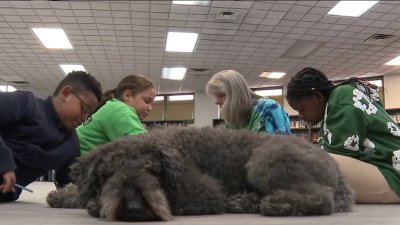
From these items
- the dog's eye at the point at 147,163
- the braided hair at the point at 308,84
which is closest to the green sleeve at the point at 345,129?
the braided hair at the point at 308,84

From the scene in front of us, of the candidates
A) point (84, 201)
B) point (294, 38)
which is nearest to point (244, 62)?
point (294, 38)

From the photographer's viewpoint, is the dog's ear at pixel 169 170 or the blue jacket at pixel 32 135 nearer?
the dog's ear at pixel 169 170

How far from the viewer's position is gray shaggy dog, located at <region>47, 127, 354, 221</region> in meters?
0.85

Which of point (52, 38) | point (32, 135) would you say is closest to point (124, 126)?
point (32, 135)

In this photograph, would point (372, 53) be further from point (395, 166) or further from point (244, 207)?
point (244, 207)

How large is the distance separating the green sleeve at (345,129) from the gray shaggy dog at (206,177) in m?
0.29

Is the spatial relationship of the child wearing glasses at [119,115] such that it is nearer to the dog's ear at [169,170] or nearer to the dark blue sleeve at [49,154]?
the dark blue sleeve at [49,154]

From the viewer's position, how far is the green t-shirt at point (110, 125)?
146 centimetres

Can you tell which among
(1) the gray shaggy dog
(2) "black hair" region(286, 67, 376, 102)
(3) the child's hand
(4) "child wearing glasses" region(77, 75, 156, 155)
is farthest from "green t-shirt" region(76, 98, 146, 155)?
(2) "black hair" region(286, 67, 376, 102)

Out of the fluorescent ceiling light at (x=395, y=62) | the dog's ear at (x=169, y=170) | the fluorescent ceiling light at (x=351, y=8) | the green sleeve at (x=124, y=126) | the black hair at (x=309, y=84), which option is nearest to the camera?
the fluorescent ceiling light at (x=351, y=8)

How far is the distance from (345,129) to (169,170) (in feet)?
2.38

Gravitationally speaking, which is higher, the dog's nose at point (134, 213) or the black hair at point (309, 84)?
the black hair at point (309, 84)

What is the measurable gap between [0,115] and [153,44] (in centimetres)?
134

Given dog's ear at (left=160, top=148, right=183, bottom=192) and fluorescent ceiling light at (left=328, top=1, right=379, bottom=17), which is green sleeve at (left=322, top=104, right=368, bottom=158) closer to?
fluorescent ceiling light at (left=328, top=1, right=379, bottom=17)
